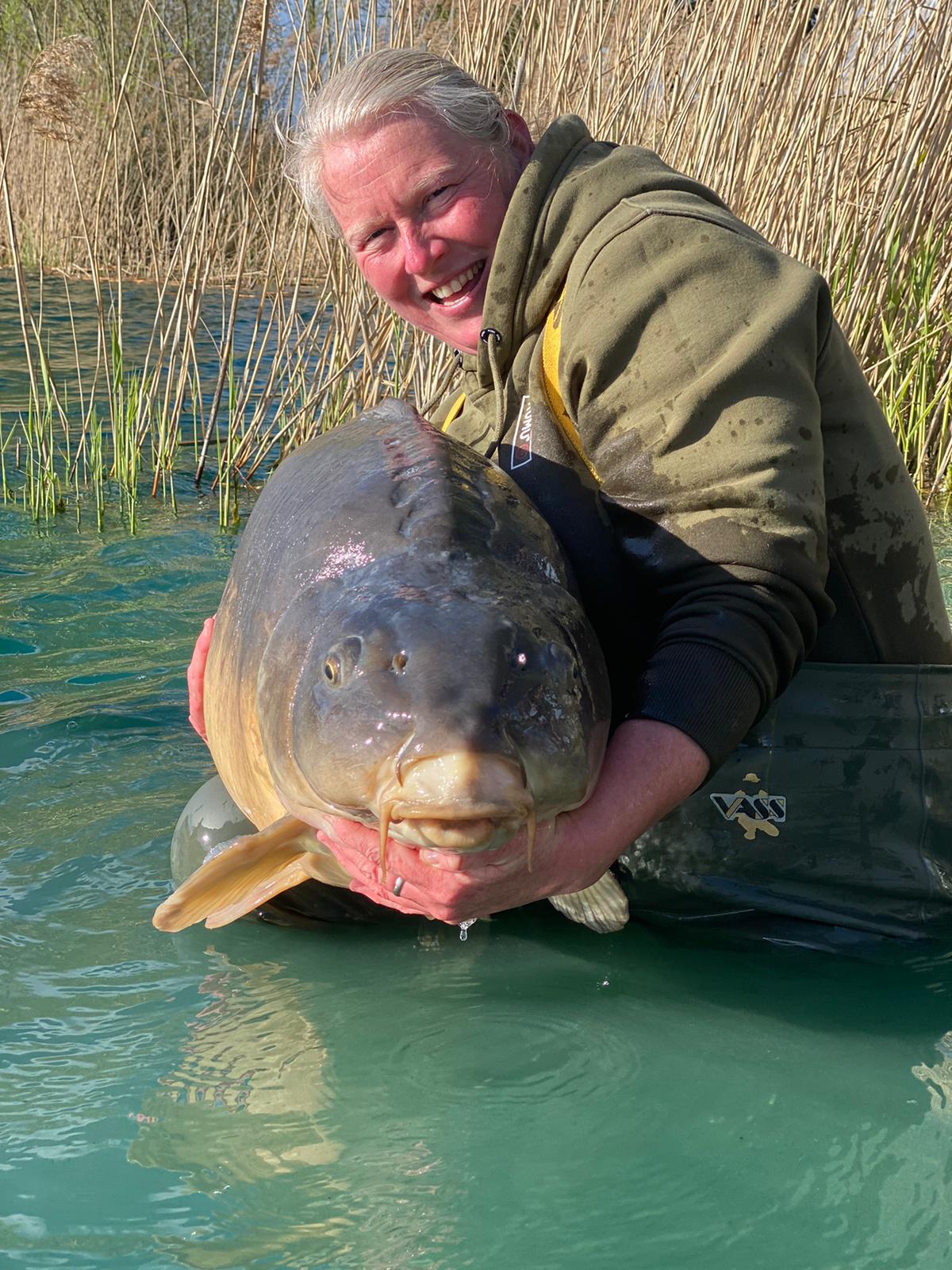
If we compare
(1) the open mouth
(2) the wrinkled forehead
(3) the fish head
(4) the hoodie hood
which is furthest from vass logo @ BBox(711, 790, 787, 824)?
(2) the wrinkled forehead

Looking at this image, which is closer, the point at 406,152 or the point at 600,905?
the point at 600,905

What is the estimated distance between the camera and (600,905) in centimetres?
226

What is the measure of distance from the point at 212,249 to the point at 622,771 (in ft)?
14.3

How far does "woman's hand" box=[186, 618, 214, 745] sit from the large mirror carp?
19 centimetres

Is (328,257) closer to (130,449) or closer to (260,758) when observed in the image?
(130,449)

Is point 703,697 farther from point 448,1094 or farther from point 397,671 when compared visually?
point 448,1094

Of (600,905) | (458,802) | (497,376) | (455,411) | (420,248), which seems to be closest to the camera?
(458,802)

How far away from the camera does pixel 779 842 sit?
7.75 feet

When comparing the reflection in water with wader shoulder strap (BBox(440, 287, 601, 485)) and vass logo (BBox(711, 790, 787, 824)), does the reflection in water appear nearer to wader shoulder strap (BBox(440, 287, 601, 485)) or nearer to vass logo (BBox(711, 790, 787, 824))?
vass logo (BBox(711, 790, 787, 824))

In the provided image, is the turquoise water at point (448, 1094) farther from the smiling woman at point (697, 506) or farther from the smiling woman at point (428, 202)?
the smiling woman at point (428, 202)

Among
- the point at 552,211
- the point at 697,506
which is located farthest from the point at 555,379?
the point at 697,506

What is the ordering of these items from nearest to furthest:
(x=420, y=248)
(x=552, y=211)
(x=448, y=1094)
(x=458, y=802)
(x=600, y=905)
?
(x=458, y=802), (x=448, y=1094), (x=600, y=905), (x=552, y=211), (x=420, y=248)

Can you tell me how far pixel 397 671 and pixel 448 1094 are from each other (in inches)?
23.6

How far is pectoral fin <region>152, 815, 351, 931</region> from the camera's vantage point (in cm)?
203
